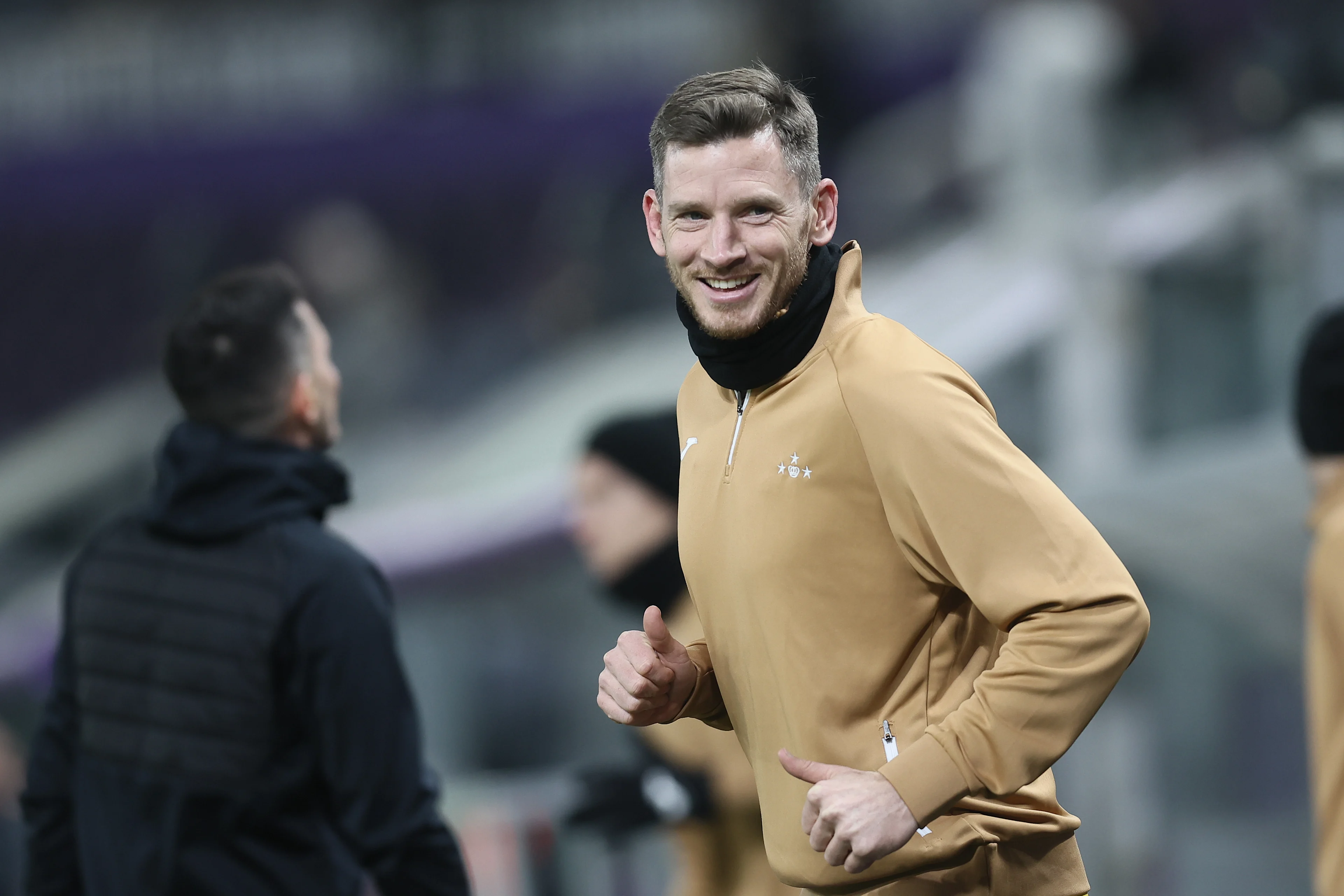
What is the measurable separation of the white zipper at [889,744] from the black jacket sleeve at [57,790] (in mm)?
1446

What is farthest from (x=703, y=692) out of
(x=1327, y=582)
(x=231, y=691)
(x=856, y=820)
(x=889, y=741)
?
(x=1327, y=582)

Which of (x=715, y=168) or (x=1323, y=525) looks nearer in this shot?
(x=715, y=168)

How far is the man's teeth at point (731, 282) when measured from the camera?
5.24ft

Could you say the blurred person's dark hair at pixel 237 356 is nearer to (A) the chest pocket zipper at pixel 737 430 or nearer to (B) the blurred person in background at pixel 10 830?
(A) the chest pocket zipper at pixel 737 430

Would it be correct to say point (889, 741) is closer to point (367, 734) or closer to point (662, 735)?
point (367, 734)

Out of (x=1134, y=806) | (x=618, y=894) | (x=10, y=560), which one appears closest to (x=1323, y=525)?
(x=618, y=894)

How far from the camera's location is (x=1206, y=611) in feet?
21.2

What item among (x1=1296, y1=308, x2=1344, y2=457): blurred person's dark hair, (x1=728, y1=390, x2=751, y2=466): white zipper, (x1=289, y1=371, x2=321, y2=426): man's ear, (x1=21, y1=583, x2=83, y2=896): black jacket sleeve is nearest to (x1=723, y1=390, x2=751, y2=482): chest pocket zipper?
(x1=728, y1=390, x2=751, y2=466): white zipper

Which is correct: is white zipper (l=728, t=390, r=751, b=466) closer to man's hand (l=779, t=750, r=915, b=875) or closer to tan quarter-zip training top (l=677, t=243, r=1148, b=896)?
tan quarter-zip training top (l=677, t=243, r=1148, b=896)

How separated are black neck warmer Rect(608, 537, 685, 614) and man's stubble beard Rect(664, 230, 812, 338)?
144 centimetres

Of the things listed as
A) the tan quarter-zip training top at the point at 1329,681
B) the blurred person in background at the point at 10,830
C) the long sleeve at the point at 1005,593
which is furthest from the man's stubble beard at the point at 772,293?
the blurred person in background at the point at 10,830

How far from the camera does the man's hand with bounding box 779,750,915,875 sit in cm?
139

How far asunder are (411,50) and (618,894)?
25.1ft

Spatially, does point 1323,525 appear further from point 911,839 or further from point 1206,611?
point 1206,611
